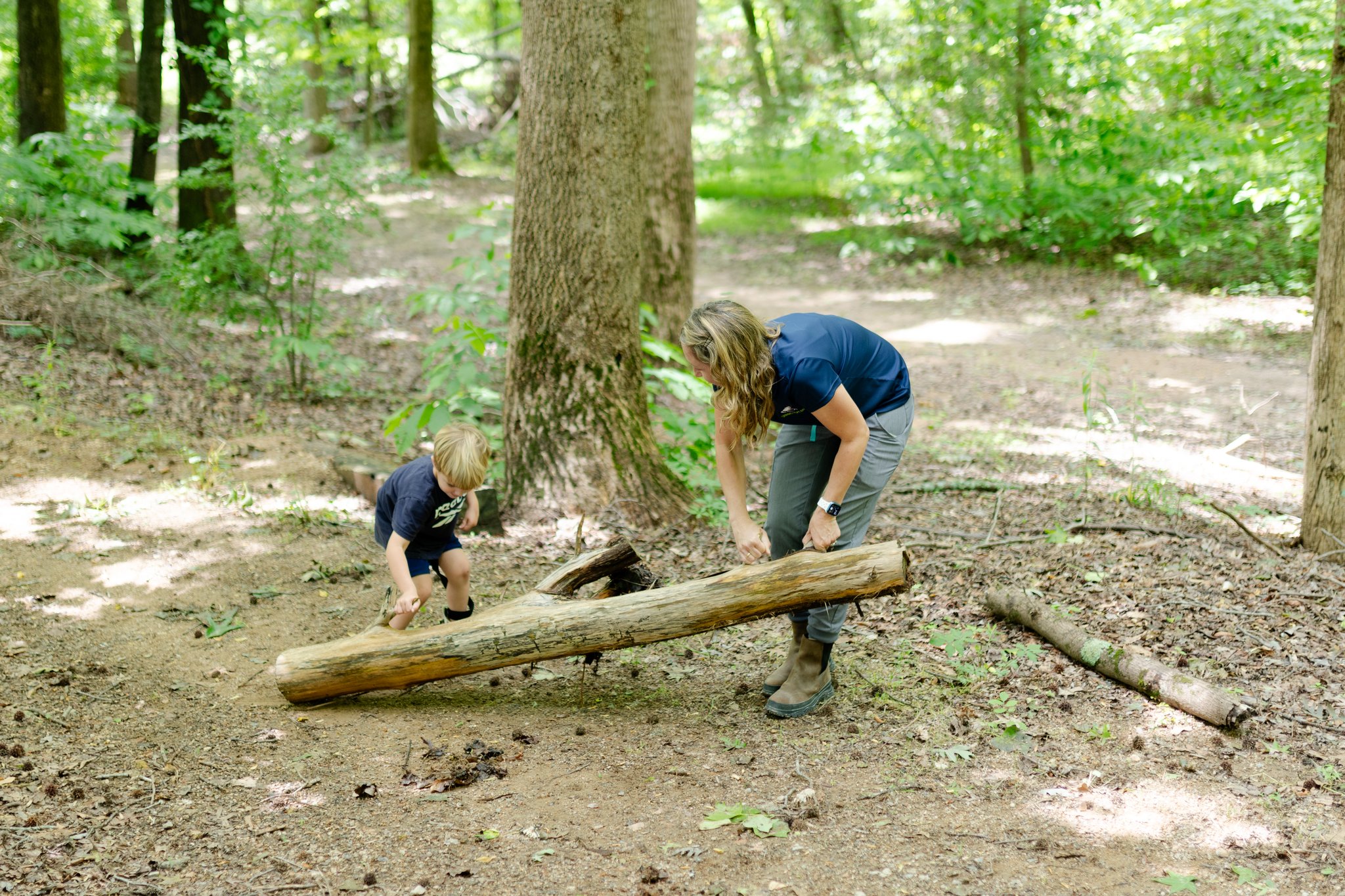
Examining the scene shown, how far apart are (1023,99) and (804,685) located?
15.0m

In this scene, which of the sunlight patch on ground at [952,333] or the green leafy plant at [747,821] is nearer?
the green leafy plant at [747,821]

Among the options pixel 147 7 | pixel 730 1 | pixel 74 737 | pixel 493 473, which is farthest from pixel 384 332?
pixel 730 1

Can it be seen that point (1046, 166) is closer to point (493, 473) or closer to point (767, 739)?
point (493, 473)

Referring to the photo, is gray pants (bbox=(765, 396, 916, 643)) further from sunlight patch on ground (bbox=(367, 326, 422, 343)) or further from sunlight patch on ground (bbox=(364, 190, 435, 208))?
sunlight patch on ground (bbox=(364, 190, 435, 208))

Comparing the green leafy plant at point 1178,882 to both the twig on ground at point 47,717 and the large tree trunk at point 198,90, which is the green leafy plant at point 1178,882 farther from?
the large tree trunk at point 198,90

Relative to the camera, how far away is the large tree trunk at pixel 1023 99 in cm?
1577

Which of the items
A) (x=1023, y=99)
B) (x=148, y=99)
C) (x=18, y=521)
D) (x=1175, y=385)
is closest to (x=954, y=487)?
(x=1175, y=385)

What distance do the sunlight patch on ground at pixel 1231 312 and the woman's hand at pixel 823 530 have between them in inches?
449

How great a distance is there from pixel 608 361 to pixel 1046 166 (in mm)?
14266

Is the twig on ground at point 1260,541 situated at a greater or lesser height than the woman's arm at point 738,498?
lesser

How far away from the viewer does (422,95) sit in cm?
2017

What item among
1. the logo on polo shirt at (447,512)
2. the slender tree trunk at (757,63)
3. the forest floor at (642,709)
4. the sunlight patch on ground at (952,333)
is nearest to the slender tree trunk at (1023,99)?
the sunlight patch on ground at (952,333)

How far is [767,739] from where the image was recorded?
3854 millimetres

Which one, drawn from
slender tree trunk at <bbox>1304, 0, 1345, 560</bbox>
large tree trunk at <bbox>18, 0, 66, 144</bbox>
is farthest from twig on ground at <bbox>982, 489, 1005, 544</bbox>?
large tree trunk at <bbox>18, 0, 66, 144</bbox>
